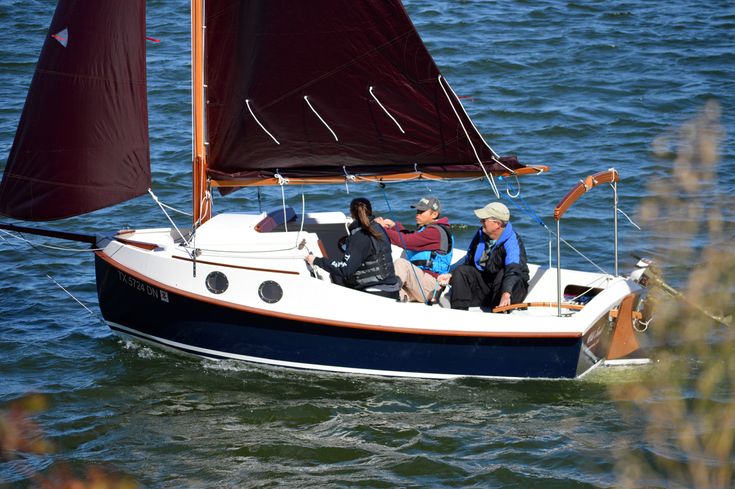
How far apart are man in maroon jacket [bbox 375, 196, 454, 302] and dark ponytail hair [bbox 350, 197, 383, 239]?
0.64m

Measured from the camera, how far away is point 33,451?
8992mm

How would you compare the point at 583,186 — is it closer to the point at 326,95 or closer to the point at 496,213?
the point at 496,213

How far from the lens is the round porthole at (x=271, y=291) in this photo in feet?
31.9

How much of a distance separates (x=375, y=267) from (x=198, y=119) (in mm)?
2369

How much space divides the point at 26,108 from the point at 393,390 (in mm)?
4592

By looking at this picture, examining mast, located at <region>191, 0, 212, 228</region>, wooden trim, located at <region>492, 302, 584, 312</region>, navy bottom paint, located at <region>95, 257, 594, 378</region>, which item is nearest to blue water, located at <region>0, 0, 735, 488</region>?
navy bottom paint, located at <region>95, 257, 594, 378</region>

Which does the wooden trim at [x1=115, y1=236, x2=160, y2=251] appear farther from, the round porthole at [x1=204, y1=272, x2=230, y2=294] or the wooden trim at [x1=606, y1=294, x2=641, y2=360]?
the wooden trim at [x1=606, y1=294, x2=641, y2=360]

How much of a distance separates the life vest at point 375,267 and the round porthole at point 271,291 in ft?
2.28

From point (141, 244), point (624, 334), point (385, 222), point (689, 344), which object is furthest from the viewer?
point (385, 222)

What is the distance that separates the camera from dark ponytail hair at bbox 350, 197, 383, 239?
31.8ft

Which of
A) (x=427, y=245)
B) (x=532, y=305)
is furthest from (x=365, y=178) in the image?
(x=532, y=305)

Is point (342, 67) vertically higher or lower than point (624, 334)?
higher

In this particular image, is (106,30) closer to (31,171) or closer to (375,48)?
(31,171)

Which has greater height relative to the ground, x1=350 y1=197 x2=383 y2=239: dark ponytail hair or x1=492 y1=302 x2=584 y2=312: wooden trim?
x1=350 y1=197 x2=383 y2=239: dark ponytail hair
